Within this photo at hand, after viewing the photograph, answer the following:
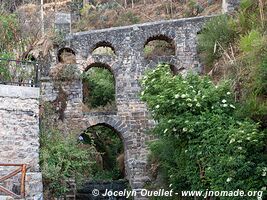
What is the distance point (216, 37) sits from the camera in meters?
12.7

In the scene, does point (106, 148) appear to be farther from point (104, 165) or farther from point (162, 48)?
point (162, 48)

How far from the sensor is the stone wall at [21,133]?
9.53 metres

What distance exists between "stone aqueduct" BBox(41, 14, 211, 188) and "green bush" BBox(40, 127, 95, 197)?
2247 millimetres

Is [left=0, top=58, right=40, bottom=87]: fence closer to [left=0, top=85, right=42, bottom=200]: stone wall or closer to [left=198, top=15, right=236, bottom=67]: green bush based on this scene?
[left=0, top=85, right=42, bottom=200]: stone wall

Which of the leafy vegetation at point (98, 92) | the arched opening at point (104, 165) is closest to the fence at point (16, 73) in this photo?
the arched opening at point (104, 165)

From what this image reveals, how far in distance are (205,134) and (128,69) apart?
6453 mm

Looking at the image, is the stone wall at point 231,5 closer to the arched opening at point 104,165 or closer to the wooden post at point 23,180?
the arched opening at point 104,165

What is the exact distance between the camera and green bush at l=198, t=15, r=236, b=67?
12367 mm

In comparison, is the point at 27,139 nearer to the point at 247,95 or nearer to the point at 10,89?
the point at 10,89

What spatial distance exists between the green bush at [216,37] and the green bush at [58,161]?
434 cm

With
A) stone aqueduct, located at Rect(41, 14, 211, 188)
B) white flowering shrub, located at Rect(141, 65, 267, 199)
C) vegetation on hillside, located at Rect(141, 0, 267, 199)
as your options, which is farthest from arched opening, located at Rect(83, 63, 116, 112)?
white flowering shrub, located at Rect(141, 65, 267, 199)

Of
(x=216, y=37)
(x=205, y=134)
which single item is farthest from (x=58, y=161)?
(x=216, y=37)

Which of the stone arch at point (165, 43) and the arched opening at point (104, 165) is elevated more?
the stone arch at point (165, 43)

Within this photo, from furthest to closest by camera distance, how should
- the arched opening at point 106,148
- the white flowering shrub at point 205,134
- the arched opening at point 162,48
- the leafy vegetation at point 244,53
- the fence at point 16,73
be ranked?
the arched opening at point 106,148, the arched opening at point 162,48, the fence at point 16,73, the leafy vegetation at point 244,53, the white flowering shrub at point 205,134
